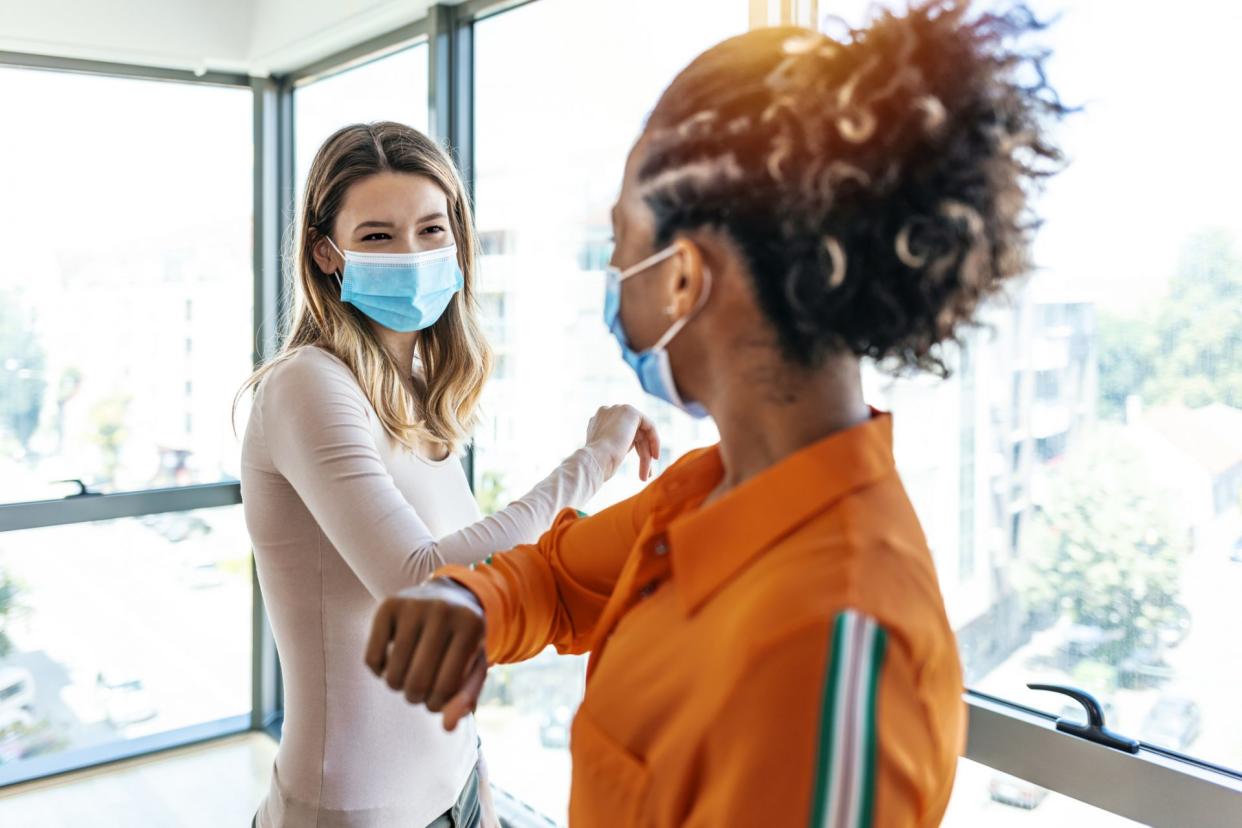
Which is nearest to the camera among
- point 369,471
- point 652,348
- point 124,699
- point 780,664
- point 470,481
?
point 780,664

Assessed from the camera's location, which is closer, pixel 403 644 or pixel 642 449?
pixel 403 644

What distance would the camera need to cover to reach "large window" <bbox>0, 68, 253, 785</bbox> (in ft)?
9.36

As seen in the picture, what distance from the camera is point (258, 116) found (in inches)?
125

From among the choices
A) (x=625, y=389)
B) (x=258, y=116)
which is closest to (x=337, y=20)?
(x=258, y=116)

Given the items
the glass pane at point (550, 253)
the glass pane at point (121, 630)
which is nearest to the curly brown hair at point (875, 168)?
the glass pane at point (550, 253)

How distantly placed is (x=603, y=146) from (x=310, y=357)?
3.53 ft

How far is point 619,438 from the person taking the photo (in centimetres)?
136

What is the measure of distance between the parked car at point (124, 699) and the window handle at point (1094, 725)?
2.76 m

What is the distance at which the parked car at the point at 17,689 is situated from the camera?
2.86 m

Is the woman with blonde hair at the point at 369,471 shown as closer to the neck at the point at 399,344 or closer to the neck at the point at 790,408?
the neck at the point at 399,344

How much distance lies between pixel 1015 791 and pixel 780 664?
3.59 ft

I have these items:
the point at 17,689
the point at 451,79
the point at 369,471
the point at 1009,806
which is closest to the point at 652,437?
the point at 369,471

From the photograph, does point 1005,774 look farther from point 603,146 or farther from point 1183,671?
point 603,146

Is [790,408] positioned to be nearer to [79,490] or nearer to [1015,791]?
[1015,791]
